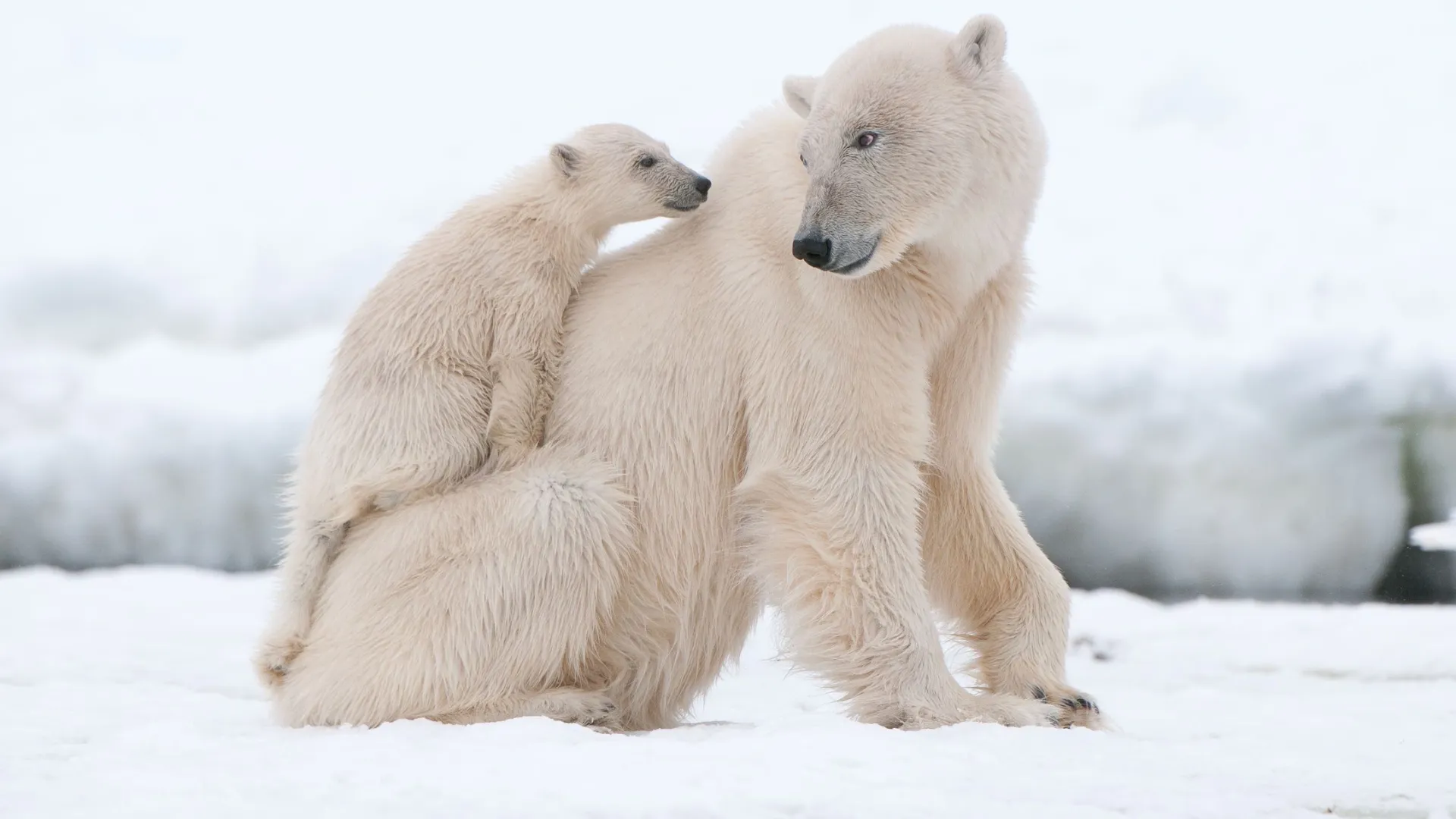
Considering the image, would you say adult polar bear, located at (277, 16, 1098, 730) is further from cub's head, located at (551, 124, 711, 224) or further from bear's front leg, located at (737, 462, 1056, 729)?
cub's head, located at (551, 124, 711, 224)

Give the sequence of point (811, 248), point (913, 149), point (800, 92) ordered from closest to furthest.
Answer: point (811, 248), point (913, 149), point (800, 92)

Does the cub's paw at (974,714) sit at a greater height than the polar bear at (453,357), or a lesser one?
lesser

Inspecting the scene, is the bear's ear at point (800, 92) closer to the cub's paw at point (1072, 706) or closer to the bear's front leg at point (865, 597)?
the bear's front leg at point (865, 597)

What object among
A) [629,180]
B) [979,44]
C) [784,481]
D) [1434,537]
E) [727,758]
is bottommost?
[727,758]

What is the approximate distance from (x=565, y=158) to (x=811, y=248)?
96 cm

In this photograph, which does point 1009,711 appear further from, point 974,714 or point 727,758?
point 727,758

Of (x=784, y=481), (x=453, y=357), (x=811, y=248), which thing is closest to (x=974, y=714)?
(x=784, y=481)

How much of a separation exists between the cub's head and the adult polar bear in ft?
0.44

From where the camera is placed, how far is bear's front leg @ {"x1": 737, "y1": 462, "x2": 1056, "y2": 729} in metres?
3.30

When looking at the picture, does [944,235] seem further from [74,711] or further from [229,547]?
[229,547]

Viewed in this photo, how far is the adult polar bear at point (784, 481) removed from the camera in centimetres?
333

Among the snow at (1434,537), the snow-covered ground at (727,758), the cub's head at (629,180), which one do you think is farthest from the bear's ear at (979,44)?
the snow at (1434,537)

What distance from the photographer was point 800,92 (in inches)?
145

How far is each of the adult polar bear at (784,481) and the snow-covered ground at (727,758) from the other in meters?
0.22
